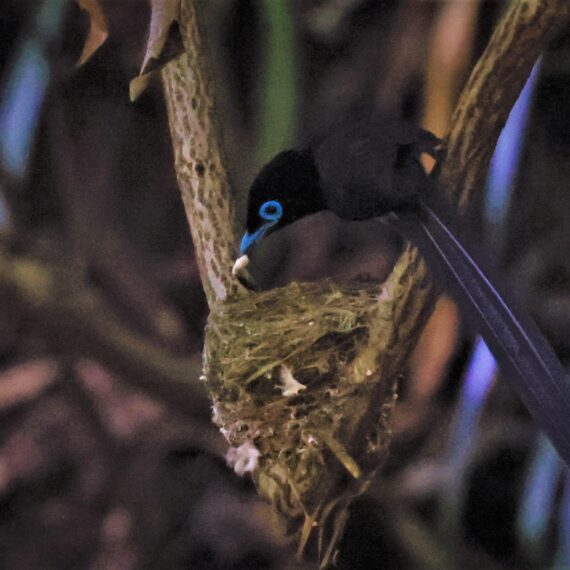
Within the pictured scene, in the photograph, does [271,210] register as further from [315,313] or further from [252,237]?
[315,313]

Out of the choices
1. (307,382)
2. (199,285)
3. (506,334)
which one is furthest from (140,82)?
(506,334)

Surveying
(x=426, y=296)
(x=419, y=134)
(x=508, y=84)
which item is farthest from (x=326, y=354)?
(x=508, y=84)

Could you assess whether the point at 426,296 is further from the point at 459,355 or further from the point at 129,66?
the point at 129,66

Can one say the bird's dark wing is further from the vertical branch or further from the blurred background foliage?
the vertical branch

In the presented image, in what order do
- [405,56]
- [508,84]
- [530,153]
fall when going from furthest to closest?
[405,56], [530,153], [508,84]

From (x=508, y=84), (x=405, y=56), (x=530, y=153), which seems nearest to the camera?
(x=508, y=84)

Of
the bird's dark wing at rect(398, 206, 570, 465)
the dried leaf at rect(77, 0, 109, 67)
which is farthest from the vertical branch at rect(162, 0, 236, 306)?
the bird's dark wing at rect(398, 206, 570, 465)

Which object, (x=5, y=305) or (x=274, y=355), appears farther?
(x=5, y=305)

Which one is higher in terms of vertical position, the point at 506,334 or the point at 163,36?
the point at 163,36
